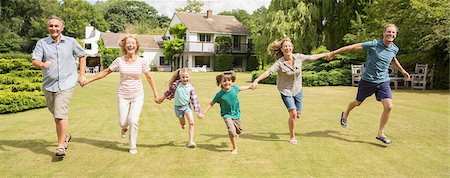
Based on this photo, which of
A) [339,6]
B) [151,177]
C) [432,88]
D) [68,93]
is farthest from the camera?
[339,6]

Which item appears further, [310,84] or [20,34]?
[20,34]

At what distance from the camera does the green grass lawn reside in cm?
463

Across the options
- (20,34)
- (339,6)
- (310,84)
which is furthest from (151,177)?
(20,34)

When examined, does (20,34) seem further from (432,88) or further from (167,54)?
(432,88)

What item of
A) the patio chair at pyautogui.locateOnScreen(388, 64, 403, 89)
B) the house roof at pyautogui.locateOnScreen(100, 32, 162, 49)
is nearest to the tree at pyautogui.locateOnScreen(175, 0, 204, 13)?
the house roof at pyautogui.locateOnScreen(100, 32, 162, 49)

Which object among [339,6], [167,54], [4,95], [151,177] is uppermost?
[339,6]

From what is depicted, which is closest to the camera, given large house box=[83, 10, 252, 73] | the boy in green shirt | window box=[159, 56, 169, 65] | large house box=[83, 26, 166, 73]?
the boy in green shirt

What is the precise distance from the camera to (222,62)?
42375 mm

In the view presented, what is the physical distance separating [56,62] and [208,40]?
127 feet

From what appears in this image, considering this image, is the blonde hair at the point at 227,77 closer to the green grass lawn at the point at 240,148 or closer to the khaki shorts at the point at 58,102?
the green grass lawn at the point at 240,148

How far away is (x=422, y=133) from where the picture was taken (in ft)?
22.6

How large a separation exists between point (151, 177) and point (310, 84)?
1577 cm

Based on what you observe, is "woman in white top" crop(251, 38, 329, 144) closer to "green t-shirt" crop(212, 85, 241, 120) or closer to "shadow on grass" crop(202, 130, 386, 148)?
"shadow on grass" crop(202, 130, 386, 148)

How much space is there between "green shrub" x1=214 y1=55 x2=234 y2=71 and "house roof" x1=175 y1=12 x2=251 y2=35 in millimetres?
3262
